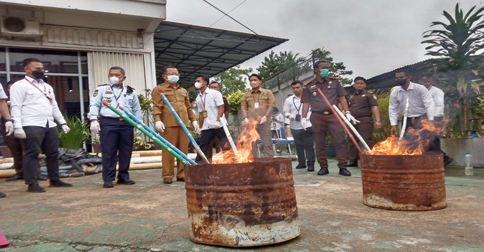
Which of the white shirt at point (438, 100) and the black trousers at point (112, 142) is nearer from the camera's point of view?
the black trousers at point (112, 142)

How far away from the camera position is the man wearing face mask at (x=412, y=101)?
5.36m

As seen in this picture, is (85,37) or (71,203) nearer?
(71,203)

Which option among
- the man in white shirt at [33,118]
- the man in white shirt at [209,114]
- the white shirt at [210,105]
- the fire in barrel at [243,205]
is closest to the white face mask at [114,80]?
the man in white shirt at [33,118]

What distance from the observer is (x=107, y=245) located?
7.25 feet

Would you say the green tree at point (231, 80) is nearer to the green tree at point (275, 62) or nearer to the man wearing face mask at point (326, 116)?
the green tree at point (275, 62)

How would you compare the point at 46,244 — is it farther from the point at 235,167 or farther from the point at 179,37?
the point at 179,37

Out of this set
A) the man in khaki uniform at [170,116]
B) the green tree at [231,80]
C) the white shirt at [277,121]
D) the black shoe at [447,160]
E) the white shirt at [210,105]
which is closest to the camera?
the man in khaki uniform at [170,116]

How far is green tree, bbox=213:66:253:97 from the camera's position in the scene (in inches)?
1404

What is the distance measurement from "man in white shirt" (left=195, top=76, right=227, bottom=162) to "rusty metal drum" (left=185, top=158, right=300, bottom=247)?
10.3 feet

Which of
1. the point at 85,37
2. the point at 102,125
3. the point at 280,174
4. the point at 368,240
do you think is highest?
the point at 85,37

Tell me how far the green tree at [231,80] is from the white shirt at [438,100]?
Result: 29.6 metres

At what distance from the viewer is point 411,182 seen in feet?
10.0

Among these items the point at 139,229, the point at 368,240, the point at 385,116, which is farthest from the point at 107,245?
the point at 385,116

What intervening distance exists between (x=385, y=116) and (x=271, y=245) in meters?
6.26
